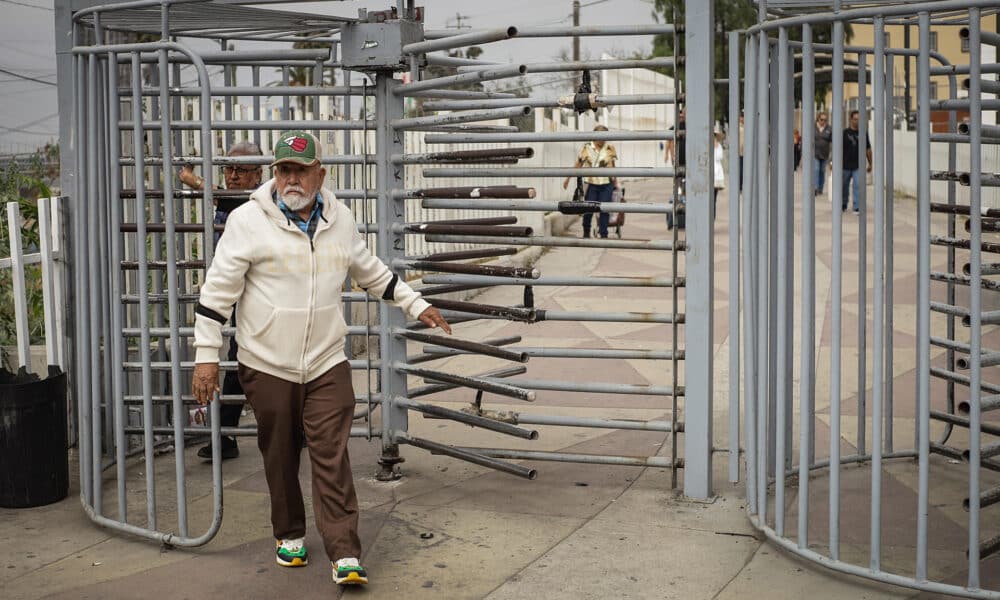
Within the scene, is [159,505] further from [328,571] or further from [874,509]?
[874,509]

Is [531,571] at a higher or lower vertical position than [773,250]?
lower

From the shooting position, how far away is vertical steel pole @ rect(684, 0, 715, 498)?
20.0 feet

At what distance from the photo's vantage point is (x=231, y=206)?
749 centimetres

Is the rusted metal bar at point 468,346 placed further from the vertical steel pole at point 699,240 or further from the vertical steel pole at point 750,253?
the vertical steel pole at point 750,253

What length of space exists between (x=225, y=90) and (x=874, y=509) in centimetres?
403

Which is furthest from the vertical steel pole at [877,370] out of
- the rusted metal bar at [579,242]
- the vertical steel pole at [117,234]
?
the vertical steel pole at [117,234]

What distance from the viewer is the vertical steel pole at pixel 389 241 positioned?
6.78 metres

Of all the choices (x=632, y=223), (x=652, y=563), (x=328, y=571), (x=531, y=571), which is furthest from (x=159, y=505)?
(x=632, y=223)

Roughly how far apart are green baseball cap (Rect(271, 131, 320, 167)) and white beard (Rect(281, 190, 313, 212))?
0.13 m

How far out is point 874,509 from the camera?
507 cm

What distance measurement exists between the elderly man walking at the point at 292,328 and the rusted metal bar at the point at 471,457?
46.8 inches

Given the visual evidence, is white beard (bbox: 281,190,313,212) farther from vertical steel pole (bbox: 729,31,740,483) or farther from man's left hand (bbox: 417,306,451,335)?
vertical steel pole (bbox: 729,31,740,483)

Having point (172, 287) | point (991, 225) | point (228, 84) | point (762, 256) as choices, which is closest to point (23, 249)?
point (228, 84)

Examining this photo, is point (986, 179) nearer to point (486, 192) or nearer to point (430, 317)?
point (486, 192)
